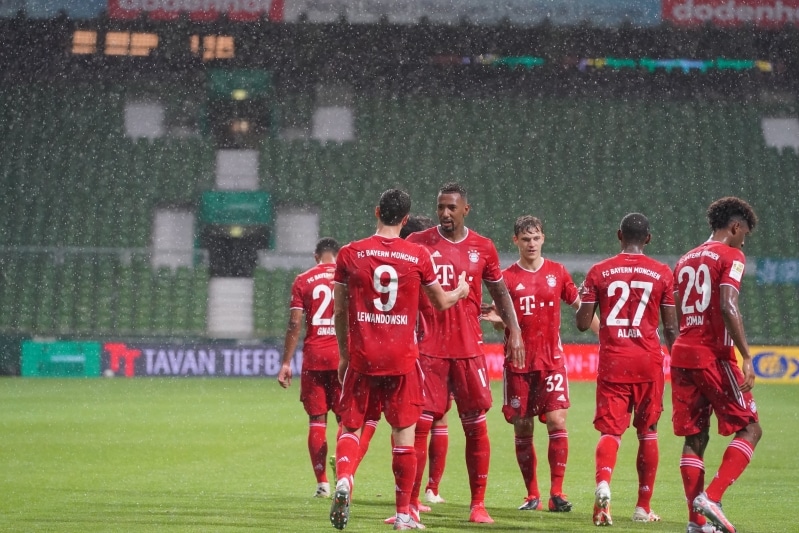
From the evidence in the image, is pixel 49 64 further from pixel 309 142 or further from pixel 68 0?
pixel 309 142

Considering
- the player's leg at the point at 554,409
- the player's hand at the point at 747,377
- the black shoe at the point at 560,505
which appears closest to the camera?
the player's hand at the point at 747,377

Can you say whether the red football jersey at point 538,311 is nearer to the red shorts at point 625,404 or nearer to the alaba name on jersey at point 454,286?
the red shorts at point 625,404

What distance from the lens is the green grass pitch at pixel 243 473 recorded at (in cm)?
775

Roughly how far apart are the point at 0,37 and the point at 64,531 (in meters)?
29.9

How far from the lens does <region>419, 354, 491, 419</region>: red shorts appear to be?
761 cm

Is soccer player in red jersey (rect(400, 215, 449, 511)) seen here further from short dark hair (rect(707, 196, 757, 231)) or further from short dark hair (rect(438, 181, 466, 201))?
short dark hair (rect(707, 196, 757, 231))

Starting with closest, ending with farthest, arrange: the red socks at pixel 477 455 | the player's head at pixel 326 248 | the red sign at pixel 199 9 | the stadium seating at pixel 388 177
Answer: the red socks at pixel 477 455
the player's head at pixel 326 248
the stadium seating at pixel 388 177
the red sign at pixel 199 9

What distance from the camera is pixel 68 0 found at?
1308 inches

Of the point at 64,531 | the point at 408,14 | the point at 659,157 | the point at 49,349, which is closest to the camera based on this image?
the point at 64,531

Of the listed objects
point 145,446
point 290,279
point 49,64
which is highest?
point 49,64

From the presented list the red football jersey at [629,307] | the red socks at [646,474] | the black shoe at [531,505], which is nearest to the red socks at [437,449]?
the black shoe at [531,505]

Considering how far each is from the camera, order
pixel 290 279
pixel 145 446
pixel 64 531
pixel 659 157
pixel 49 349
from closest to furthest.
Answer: pixel 64 531, pixel 145 446, pixel 49 349, pixel 290 279, pixel 659 157

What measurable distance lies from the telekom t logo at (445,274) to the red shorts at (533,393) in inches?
49.4

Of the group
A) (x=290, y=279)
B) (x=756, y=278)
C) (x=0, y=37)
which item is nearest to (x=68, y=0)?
(x=0, y=37)
